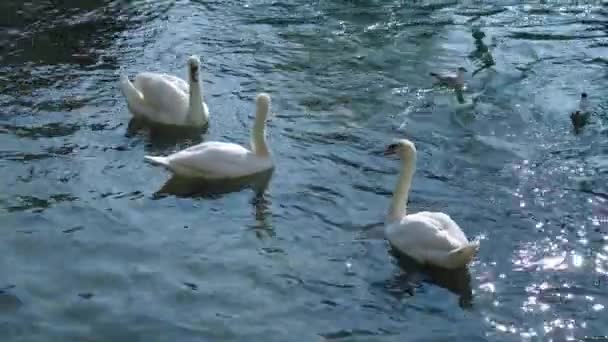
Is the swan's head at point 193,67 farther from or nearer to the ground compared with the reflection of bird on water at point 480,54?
nearer to the ground

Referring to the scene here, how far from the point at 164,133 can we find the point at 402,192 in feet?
13.1

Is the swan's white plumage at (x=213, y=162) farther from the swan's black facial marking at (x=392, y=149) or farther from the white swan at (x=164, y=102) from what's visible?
the swan's black facial marking at (x=392, y=149)

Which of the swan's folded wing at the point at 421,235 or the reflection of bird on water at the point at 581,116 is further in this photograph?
the reflection of bird on water at the point at 581,116

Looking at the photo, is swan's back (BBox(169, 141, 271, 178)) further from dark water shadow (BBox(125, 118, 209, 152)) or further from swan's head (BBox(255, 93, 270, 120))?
dark water shadow (BBox(125, 118, 209, 152))

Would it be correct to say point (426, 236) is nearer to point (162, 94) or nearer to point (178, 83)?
point (162, 94)

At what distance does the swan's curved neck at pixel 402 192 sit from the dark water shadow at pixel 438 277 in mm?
544

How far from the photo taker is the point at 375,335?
873 centimetres

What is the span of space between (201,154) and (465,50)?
6.20m

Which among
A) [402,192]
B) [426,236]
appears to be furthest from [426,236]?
[402,192]

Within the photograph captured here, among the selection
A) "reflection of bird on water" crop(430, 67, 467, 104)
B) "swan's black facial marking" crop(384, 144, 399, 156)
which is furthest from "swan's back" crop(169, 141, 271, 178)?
"reflection of bird on water" crop(430, 67, 467, 104)

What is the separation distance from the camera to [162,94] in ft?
44.0

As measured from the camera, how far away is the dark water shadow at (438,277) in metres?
9.40

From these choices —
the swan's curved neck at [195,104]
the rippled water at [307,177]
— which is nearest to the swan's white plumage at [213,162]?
the rippled water at [307,177]

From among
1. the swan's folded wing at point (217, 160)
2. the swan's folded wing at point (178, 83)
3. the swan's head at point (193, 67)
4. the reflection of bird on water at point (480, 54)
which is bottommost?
the swan's folded wing at point (217, 160)
